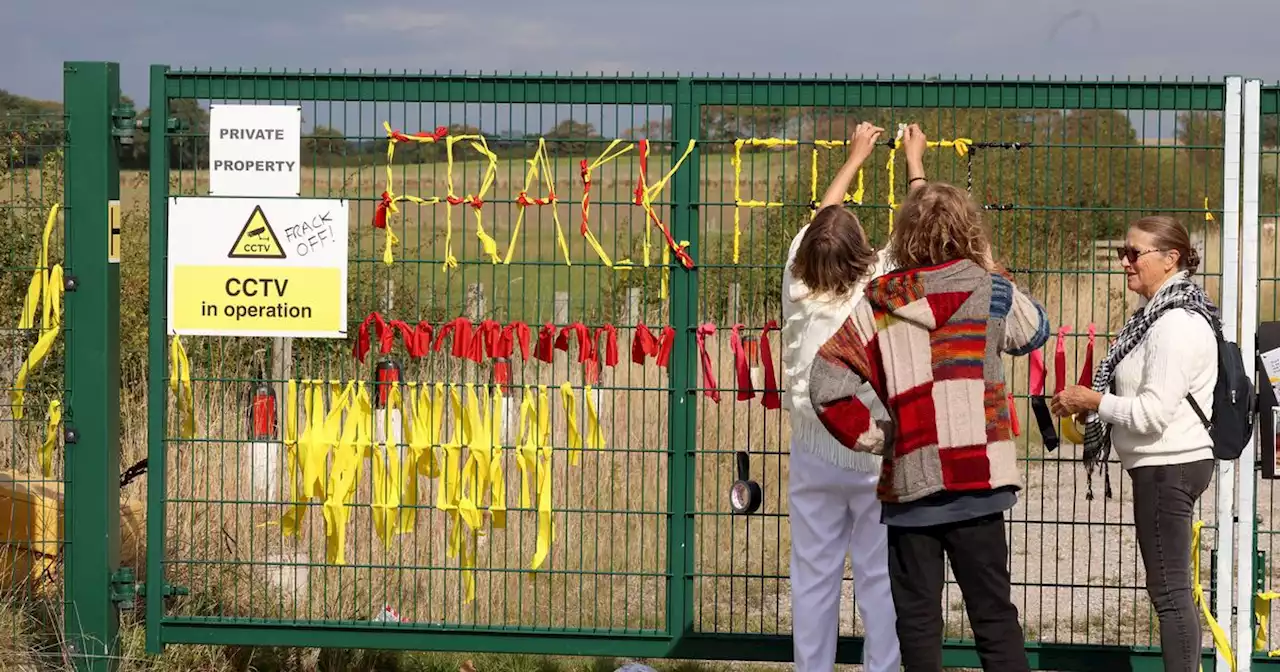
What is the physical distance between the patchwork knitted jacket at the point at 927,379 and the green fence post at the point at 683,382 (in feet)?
4.19

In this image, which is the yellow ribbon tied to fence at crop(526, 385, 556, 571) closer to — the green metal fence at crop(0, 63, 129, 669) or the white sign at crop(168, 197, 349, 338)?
the white sign at crop(168, 197, 349, 338)

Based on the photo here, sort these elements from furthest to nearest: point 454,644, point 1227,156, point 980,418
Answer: point 454,644 < point 1227,156 < point 980,418

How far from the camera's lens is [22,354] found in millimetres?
7730

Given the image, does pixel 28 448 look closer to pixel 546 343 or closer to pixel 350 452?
pixel 350 452

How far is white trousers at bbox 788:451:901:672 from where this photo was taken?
4855 mm

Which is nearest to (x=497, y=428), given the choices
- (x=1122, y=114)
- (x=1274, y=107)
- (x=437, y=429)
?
(x=437, y=429)

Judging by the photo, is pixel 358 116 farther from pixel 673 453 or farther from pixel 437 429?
pixel 673 453

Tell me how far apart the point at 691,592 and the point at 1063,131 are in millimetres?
2234

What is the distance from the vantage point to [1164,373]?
15.5 ft

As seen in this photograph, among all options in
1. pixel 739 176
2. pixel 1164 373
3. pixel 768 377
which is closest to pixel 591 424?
pixel 768 377

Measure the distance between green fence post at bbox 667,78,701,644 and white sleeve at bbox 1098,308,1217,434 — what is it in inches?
60.1

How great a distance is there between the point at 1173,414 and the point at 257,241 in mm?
3361

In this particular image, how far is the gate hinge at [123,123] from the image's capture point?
18.6 ft

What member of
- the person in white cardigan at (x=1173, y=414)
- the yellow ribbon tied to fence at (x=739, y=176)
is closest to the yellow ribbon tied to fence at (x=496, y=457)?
the yellow ribbon tied to fence at (x=739, y=176)
